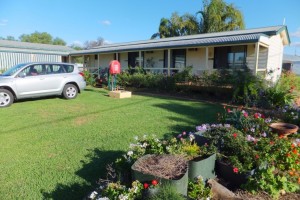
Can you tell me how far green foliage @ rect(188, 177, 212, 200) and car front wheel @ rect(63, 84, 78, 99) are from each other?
836cm

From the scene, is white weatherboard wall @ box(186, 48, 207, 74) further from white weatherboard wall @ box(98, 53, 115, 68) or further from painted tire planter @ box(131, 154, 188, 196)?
painted tire planter @ box(131, 154, 188, 196)

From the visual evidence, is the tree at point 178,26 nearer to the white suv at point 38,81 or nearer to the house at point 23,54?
the house at point 23,54

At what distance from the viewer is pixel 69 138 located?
4.84 m

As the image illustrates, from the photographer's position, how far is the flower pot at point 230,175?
291 centimetres

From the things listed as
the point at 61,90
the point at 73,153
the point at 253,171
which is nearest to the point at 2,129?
the point at 73,153

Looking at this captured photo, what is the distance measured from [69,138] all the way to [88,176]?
1.77 meters

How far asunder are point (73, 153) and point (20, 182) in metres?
1.05

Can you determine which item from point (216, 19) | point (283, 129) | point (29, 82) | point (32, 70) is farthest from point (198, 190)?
point (216, 19)

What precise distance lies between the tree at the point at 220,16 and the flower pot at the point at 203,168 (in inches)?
1028

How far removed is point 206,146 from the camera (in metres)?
3.40

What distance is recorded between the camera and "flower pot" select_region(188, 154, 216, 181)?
2.78 meters

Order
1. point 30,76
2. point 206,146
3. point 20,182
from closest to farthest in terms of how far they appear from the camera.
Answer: point 20,182 < point 206,146 < point 30,76

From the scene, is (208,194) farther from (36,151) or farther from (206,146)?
(36,151)

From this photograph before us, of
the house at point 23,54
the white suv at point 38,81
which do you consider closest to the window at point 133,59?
the house at point 23,54
